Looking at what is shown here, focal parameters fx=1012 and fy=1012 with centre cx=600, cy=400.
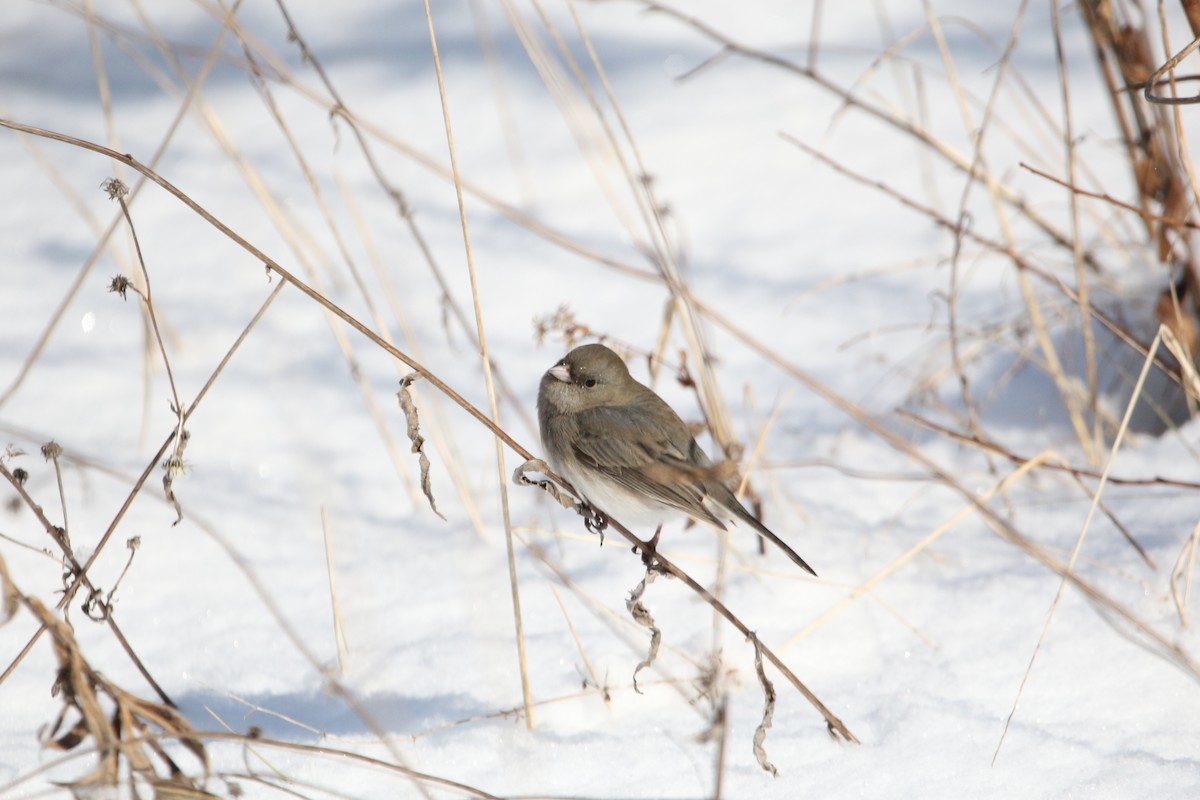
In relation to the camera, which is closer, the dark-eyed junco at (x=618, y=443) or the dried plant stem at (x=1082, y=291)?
the dark-eyed junco at (x=618, y=443)

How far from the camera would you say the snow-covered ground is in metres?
2.14

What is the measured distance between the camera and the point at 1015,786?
6.35 ft

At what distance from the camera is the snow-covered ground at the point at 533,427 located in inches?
84.1

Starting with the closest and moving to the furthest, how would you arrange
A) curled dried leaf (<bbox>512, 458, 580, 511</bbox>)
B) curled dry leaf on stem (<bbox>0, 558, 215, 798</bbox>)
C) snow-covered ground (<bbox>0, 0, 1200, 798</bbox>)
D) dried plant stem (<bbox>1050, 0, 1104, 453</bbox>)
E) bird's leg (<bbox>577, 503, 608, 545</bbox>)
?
1. curled dry leaf on stem (<bbox>0, 558, 215, 798</bbox>)
2. curled dried leaf (<bbox>512, 458, 580, 511</bbox>)
3. snow-covered ground (<bbox>0, 0, 1200, 798</bbox>)
4. bird's leg (<bbox>577, 503, 608, 545</bbox>)
5. dried plant stem (<bbox>1050, 0, 1104, 453</bbox>)

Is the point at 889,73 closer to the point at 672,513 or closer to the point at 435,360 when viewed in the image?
the point at 435,360

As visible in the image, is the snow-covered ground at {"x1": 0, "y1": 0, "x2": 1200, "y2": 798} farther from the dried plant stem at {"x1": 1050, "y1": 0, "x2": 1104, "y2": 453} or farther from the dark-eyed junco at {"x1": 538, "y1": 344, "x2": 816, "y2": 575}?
the dark-eyed junco at {"x1": 538, "y1": 344, "x2": 816, "y2": 575}

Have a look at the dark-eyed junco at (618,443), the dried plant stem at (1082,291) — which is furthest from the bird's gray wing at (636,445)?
the dried plant stem at (1082,291)

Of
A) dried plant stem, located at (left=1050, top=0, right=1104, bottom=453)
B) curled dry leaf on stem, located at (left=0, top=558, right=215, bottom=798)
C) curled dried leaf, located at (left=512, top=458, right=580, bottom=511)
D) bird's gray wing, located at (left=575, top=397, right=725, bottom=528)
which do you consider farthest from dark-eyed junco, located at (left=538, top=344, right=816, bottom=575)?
curled dry leaf on stem, located at (left=0, top=558, right=215, bottom=798)

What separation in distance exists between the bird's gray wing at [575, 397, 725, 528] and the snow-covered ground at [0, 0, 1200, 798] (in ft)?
0.73

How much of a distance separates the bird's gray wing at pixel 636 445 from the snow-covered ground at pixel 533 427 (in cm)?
22

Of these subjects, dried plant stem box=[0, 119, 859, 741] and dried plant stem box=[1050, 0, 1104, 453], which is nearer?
dried plant stem box=[0, 119, 859, 741]

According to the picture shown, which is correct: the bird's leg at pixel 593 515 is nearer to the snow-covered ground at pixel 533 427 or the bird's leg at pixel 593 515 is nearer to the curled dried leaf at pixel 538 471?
the snow-covered ground at pixel 533 427

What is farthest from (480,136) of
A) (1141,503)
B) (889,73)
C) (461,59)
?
(1141,503)

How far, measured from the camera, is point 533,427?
2875mm
